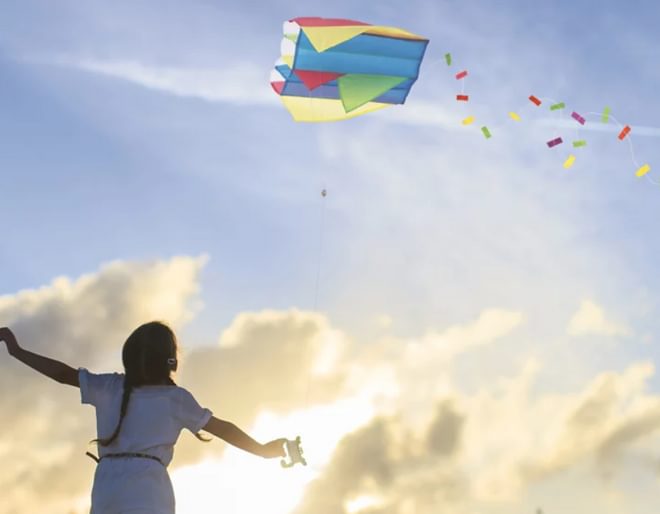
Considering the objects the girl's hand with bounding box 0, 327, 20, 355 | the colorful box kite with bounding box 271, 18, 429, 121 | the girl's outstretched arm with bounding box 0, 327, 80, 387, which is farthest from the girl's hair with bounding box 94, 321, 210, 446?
the colorful box kite with bounding box 271, 18, 429, 121

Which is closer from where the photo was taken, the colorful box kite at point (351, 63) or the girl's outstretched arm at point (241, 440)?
the girl's outstretched arm at point (241, 440)

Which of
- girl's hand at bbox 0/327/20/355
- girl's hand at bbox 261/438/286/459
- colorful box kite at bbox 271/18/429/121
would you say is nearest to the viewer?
girl's hand at bbox 0/327/20/355

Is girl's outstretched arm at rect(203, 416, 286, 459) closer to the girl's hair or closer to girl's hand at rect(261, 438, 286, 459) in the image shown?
girl's hand at rect(261, 438, 286, 459)

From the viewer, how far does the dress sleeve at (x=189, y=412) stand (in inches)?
266

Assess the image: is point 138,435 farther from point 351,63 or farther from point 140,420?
point 351,63

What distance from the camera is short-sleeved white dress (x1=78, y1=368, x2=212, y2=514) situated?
6.48 meters

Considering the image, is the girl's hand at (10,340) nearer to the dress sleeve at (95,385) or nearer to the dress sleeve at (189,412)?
the dress sleeve at (95,385)

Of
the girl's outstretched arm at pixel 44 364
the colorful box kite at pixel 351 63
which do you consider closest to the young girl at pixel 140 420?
the girl's outstretched arm at pixel 44 364

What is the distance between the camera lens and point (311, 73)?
1762 cm

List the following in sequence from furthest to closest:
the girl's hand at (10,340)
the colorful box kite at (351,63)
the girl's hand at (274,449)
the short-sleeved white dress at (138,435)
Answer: the colorful box kite at (351,63), the girl's hand at (274,449), the girl's hand at (10,340), the short-sleeved white dress at (138,435)

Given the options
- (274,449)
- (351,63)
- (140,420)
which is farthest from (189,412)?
Answer: (351,63)

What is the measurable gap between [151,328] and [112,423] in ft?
2.47

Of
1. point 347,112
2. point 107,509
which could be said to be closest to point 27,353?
point 107,509

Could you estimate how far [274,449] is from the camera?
271 inches
